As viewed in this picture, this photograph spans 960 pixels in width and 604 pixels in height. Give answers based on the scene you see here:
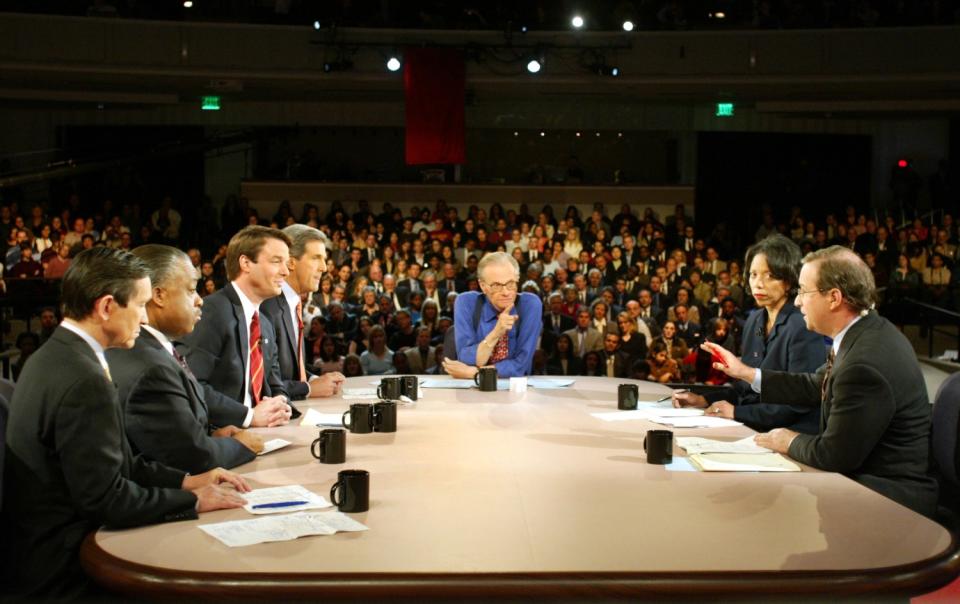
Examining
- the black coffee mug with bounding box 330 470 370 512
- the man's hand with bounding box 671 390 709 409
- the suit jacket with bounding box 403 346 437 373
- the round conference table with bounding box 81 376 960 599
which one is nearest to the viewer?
the round conference table with bounding box 81 376 960 599

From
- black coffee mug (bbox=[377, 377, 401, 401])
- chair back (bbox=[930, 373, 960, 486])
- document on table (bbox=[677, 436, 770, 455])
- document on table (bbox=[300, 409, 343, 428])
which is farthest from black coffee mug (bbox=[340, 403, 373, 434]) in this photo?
chair back (bbox=[930, 373, 960, 486])

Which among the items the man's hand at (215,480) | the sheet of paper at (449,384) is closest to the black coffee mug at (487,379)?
the sheet of paper at (449,384)

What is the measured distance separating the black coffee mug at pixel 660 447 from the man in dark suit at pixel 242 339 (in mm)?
1245

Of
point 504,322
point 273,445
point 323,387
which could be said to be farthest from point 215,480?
point 504,322

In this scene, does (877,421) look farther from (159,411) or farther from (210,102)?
(210,102)

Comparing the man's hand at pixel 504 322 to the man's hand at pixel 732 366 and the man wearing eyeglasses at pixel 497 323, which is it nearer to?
the man wearing eyeglasses at pixel 497 323

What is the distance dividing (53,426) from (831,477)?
1891mm

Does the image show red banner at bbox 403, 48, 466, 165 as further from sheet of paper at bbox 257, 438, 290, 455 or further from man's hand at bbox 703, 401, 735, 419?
sheet of paper at bbox 257, 438, 290, 455

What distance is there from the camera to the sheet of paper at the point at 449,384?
435 centimetres

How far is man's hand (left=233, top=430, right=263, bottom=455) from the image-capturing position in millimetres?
2939

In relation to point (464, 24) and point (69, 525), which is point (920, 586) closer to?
point (69, 525)

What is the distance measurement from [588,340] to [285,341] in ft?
16.7

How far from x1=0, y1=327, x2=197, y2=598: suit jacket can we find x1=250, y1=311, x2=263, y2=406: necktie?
1.35 m

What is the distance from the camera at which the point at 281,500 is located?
2.42 meters
